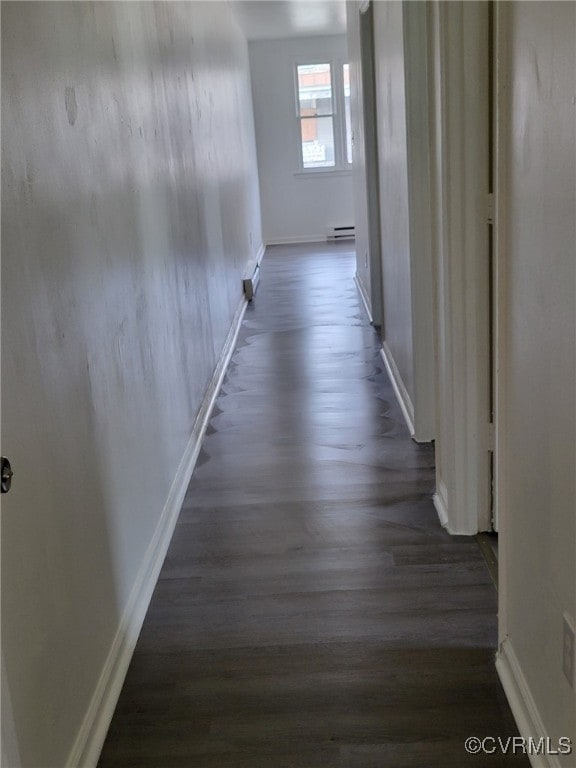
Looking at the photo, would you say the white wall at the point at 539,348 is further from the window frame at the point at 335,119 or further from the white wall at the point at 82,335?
the window frame at the point at 335,119

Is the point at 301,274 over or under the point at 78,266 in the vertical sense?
under

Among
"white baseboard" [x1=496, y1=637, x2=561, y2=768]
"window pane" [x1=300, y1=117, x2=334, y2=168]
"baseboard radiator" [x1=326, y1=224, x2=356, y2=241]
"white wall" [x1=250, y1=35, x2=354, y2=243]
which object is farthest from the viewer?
"baseboard radiator" [x1=326, y1=224, x2=356, y2=241]

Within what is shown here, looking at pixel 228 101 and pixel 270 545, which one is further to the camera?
pixel 228 101

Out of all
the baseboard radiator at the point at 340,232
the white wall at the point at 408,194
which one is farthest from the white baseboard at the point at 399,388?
the baseboard radiator at the point at 340,232

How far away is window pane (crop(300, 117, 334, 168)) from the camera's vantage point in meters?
10.3

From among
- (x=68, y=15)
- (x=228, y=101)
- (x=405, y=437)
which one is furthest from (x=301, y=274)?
(x=68, y=15)

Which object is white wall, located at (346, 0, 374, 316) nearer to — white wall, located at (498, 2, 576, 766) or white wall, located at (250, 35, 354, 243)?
white wall, located at (498, 2, 576, 766)

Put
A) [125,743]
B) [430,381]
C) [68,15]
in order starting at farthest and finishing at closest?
[430,381] < [68,15] < [125,743]

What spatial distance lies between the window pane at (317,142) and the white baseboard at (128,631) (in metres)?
7.49

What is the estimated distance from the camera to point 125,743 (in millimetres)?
1845

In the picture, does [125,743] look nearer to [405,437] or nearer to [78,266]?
[78,266]

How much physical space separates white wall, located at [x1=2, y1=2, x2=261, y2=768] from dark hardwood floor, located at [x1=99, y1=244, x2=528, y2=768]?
18 cm

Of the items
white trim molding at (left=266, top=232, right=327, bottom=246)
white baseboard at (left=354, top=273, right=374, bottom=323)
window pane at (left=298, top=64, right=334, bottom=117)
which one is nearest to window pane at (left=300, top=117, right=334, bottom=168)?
window pane at (left=298, top=64, right=334, bottom=117)

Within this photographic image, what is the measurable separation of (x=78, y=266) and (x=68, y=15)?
25.1 inches
